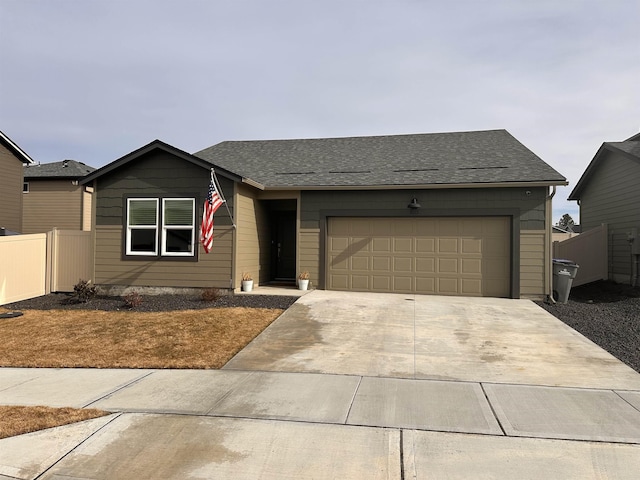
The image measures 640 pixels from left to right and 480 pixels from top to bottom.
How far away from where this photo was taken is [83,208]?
22328 mm

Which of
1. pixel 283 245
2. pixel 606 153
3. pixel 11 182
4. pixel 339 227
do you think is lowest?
pixel 283 245

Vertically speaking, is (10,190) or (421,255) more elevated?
(10,190)

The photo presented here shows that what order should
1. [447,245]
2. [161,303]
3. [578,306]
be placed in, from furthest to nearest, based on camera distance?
[447,245] → [578,306] → [161,303]

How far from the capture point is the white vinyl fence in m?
11.5

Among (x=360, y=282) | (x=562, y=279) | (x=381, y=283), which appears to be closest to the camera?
(x=562, y=279)

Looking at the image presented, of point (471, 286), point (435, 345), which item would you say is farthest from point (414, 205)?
point (435, 345)

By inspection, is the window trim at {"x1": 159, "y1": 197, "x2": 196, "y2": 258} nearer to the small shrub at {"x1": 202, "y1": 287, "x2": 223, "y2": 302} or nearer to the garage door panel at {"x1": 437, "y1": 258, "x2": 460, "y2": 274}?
the small shrub at {"x1": 202, "y1": 287, "x2": 223, "y2": 302}

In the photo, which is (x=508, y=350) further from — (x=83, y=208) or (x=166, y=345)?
(x=83, y=208)

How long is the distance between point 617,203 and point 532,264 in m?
5.80

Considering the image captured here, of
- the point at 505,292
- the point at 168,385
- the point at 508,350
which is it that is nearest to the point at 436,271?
the point at 505,292

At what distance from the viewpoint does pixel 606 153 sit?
612 inches

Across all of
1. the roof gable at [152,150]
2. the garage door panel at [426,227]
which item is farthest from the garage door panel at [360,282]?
the roof gable at [152,150]

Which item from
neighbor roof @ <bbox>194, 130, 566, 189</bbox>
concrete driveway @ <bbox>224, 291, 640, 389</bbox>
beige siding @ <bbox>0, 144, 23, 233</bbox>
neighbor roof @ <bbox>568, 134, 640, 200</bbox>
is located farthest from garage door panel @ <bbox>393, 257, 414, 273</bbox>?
beige siding @ <bbox>0, 144, 23, 233</bbox>

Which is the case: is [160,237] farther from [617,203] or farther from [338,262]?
[617,203]
